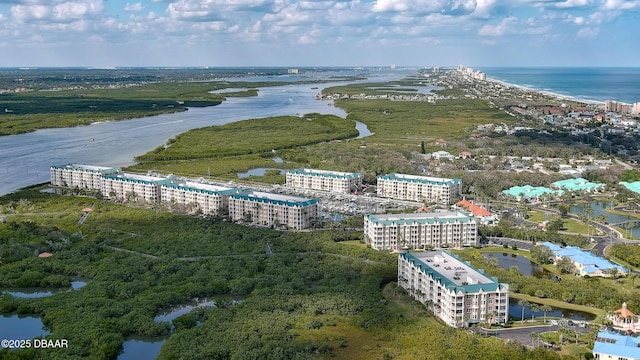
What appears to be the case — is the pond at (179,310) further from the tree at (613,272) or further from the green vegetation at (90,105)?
the green vegetation at (90,105)

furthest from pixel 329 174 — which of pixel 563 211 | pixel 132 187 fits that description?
pixel 563 211

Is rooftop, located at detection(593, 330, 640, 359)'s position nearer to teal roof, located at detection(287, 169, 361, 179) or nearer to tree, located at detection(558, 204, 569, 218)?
tree, located at detection(558, 204, 569, 218)

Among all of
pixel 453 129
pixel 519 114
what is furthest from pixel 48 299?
pixel 519 114

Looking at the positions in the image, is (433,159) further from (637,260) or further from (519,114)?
(519,114)

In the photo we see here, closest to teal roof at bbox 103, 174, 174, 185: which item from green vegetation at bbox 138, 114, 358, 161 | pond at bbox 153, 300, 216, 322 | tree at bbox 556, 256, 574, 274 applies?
green vegetation at bbox 138, 114, 358, 161

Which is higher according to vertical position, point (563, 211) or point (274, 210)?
point (274, 210)

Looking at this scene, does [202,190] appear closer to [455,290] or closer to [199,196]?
[199,196]
